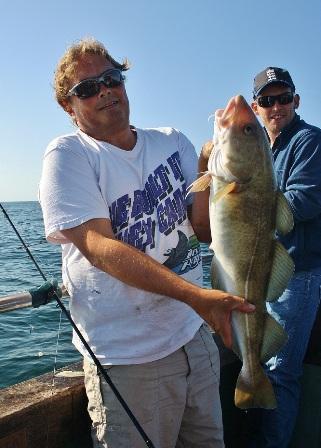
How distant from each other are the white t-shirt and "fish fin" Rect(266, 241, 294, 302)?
548 millimetres

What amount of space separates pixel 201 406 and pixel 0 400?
127cm

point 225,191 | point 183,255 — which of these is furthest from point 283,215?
point 183,255

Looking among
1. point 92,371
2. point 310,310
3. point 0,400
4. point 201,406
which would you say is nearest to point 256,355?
point 201,406

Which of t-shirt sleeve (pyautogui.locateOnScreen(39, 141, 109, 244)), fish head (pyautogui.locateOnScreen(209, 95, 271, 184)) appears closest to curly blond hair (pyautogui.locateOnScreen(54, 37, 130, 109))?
t-shirt sleeve (pyautogui.locateOnScreen(39, 141, 109, 244))

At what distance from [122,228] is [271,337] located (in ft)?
3.40

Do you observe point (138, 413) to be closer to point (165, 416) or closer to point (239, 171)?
point (165, 416)

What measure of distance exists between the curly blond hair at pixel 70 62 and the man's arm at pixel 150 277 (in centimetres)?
99

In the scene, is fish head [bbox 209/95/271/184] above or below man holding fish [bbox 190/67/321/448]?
above

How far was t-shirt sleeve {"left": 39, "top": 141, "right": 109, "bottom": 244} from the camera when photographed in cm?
246

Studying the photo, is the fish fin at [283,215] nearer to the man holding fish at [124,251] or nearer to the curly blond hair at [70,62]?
the man holding fish at [124,251]

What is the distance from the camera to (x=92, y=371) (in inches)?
107

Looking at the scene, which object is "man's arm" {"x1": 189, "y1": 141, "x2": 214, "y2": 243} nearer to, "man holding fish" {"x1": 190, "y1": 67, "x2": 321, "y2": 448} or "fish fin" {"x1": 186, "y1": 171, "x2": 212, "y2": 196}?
"man holding fish" {"x1": 190, "y1": 67, "x2": 321, "y2": 448}

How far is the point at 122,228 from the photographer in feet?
8.91

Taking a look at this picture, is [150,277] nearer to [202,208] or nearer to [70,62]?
[202,208]
